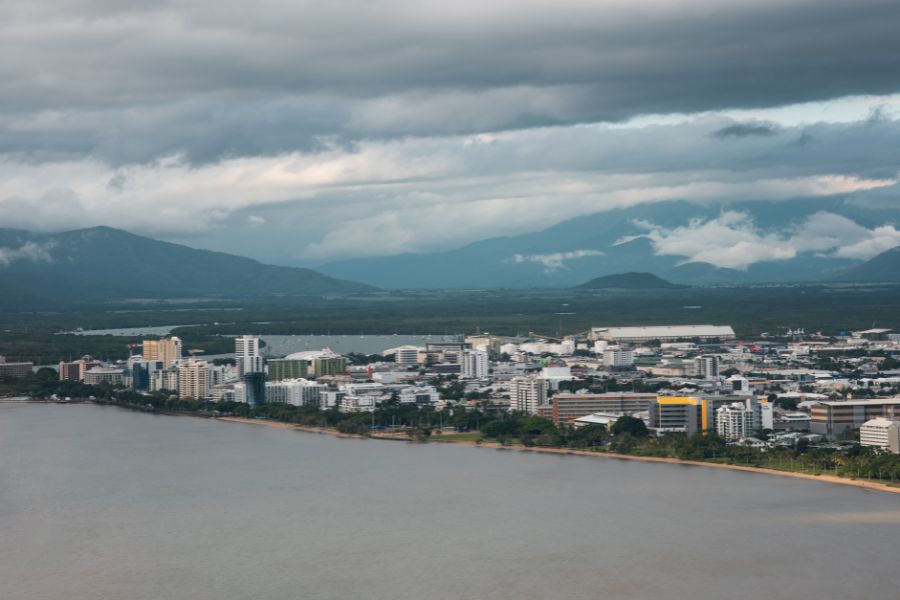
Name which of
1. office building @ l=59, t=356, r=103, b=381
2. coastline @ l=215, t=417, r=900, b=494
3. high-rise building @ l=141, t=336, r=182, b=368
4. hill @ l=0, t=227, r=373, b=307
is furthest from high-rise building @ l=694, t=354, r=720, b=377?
hill @ l=0, t=227, r=373, b=307

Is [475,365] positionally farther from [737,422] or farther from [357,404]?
[737,422]

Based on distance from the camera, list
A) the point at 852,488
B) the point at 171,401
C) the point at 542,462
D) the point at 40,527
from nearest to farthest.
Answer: the point at 40,527
the point at 852,488
the point at 542,462
the point at 171,401

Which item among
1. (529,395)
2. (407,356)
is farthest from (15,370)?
(529,395)

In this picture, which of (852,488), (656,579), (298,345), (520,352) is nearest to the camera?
(656,579)

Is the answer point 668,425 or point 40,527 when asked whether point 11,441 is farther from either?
point 668,425

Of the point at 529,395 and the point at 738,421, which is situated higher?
the point at 529,395

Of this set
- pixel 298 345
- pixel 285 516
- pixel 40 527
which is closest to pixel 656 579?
pixel 285 516

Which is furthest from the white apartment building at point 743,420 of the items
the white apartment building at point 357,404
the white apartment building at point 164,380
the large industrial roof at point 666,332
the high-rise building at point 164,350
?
the large industrial roof at point 666,332
